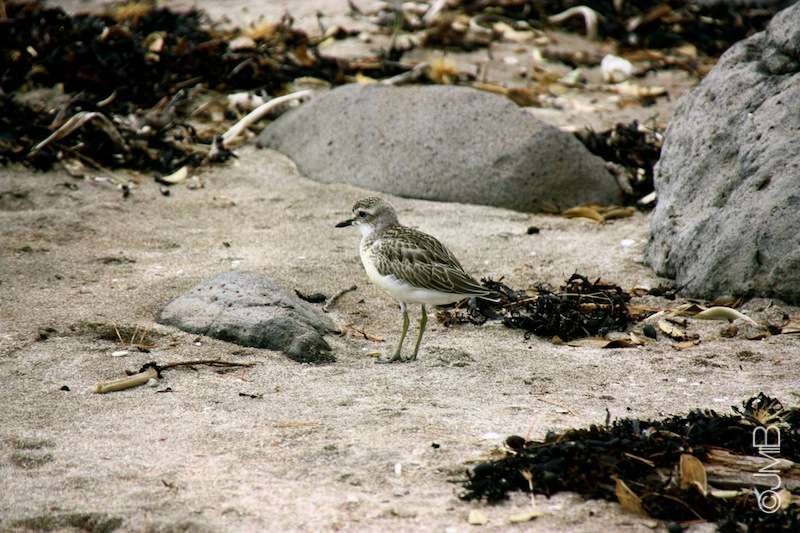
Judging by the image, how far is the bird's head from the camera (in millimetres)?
6215

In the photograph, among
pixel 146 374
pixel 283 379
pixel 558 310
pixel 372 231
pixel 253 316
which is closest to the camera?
pixel 146 374

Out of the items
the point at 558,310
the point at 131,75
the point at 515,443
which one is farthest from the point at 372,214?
the point at 131,75

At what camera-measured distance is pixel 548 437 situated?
4.10m

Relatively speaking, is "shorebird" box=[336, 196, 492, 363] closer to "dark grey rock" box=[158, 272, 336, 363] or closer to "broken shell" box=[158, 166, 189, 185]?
"dark grey rock" box=[158, 272, 336, 363]

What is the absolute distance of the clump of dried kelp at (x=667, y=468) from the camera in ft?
11.9

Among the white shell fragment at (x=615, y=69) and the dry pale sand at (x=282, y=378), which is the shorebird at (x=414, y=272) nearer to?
the dry pale sand at (x=282, y=378)

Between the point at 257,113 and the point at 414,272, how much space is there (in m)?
4.22

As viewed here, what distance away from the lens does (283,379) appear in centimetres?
504

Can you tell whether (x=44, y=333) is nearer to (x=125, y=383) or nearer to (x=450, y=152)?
(x=125, y=383)

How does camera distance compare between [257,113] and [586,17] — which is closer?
[257,113]

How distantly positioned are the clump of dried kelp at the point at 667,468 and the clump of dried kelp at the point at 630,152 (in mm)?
4222

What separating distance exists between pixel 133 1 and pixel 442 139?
217 inches

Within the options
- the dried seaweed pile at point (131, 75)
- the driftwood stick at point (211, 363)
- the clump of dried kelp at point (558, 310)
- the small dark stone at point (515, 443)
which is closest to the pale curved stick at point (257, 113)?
the dried seaweed pile at point (131, 75)

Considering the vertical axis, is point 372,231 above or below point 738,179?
below
